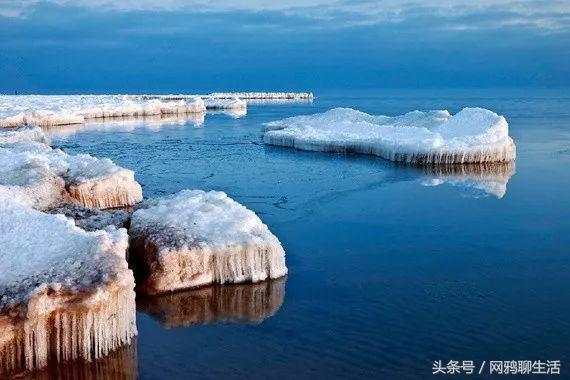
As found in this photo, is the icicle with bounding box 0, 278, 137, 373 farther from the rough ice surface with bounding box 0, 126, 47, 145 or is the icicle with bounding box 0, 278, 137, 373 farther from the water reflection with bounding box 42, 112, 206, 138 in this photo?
the water reflection with bounding box 42, 112, 206, 138

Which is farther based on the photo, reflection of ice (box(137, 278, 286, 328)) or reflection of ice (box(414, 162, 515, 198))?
reflection of ice (box(414, 162, 515, 198))

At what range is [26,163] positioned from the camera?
57.3 ft

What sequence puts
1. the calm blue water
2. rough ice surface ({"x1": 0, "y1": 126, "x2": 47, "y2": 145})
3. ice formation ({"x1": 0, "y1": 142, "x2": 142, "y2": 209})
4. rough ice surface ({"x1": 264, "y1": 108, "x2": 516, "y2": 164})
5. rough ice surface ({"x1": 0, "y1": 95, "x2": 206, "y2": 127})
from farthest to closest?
rough ice surface ({"x1": 0, "y1": 95, "x2": 206, "y2": 127}) < rough ice surface ({"x1": 0, "y1": 126, "x2": 47, "y2": 145}) < rough ice surface ({"x1": 264, "y1": 108, "x2": 516, "y2": 164}) < ice formation ({"x1": 0, "y1": 142, "x2": 142, "y2": 209}) < the calm blue water

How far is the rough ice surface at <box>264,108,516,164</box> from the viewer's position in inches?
1132

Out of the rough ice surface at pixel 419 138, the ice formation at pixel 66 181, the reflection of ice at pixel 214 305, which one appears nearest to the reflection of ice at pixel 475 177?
the rough ice surface at pixel 419 138

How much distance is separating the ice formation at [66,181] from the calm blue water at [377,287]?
3.71 metres

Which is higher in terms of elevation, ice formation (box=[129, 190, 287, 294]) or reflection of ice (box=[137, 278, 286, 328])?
ice formation (box=[129, 190, 287, 294])

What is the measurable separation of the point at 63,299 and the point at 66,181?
863 cm

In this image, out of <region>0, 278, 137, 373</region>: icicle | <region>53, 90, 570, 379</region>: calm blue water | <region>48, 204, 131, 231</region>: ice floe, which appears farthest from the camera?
<region>48, 204, 131, 231</region>: ice floe

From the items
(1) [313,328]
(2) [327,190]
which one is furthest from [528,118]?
(1) [313,328]

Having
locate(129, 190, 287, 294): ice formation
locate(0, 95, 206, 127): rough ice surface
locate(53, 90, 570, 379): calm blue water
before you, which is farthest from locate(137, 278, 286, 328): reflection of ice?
locate(0, 95, 206, 127): rough ice surface

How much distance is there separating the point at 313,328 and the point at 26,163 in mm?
9610

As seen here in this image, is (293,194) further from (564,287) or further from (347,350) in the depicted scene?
(347,350)

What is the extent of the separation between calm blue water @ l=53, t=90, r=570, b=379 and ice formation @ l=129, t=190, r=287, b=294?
0.32 m
